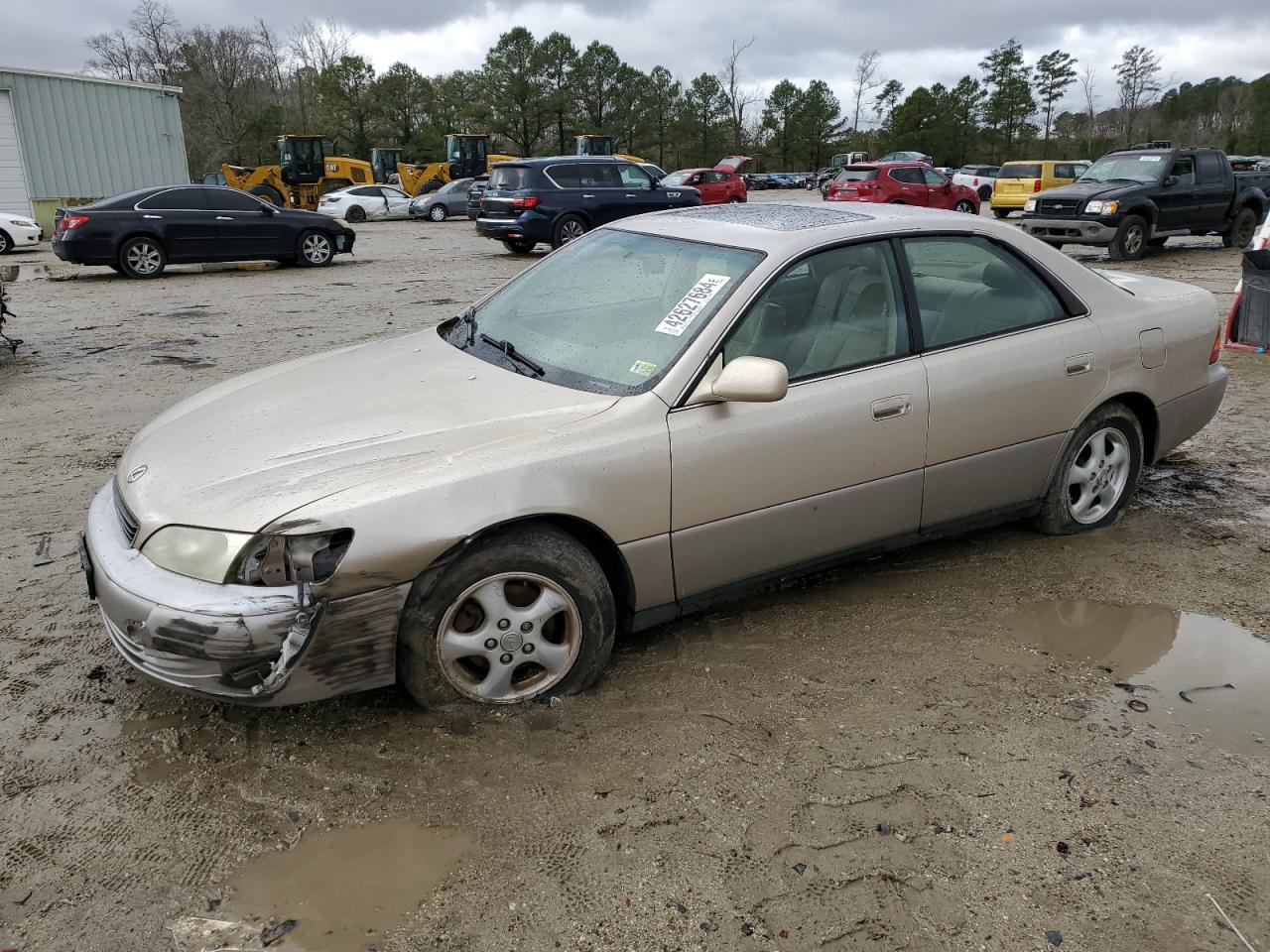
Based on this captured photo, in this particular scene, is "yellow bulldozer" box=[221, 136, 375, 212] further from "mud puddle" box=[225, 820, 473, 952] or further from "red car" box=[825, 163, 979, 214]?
"mud puddle" box=[225, 820, 473, 952]

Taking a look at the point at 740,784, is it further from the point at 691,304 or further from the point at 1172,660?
the point at 1172,660

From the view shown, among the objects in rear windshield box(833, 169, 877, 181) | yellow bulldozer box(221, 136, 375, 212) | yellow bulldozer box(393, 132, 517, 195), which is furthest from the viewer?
yellow bulldozer box(393, 132, 517, 195)

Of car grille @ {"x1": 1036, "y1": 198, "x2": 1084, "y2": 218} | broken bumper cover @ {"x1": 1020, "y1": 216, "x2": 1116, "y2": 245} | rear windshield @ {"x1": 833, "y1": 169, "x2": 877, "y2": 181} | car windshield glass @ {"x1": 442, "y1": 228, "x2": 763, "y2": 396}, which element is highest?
rear windshield @ {"x1": 833, "y1": 169, "x2": 877, "y2": 181}

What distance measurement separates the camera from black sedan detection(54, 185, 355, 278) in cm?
1459

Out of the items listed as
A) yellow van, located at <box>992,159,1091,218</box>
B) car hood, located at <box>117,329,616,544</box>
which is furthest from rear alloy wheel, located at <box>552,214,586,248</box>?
car hood, located at <box>117,329,616,544</box>

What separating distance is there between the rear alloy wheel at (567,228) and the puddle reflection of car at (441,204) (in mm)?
14726

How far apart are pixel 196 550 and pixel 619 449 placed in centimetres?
127

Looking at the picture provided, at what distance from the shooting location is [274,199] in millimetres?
32812

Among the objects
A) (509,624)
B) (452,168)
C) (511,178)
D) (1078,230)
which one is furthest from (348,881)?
(452,168)

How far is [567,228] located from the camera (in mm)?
18016

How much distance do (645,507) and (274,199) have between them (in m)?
33.4

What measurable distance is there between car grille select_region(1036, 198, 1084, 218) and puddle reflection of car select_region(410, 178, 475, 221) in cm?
2027

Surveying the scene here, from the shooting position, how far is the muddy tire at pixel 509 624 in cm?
290

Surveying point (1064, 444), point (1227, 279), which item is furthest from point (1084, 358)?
point (1227, 279)
